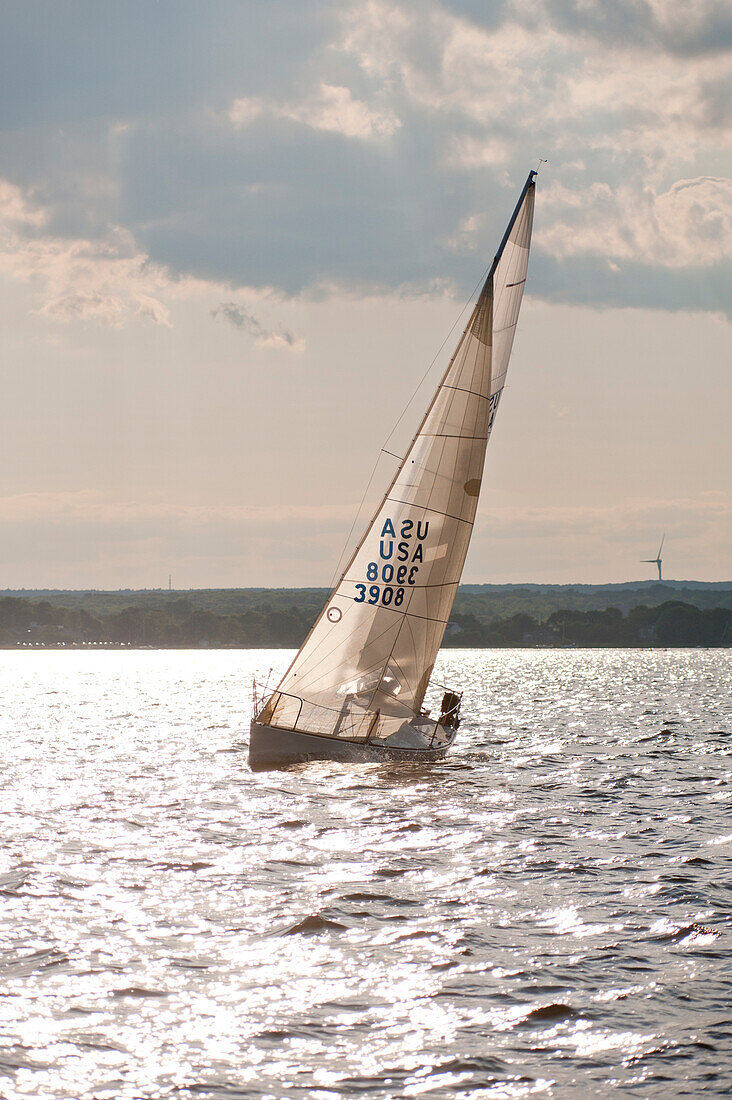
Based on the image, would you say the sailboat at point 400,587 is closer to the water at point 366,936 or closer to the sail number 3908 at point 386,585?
the sail number 3908 at point 386,585

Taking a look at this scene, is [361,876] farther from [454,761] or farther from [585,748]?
[585,748]

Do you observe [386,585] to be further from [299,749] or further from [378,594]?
[299,749]

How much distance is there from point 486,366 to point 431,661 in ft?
31.2

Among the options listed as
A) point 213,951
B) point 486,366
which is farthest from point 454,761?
point 213,951

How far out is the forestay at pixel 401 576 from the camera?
1394 inches

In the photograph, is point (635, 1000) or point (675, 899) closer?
point (635, 1000)

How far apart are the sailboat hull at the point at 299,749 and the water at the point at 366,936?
714 mm

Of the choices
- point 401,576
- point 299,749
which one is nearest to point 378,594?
point 401,576

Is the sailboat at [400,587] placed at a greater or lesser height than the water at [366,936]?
greater

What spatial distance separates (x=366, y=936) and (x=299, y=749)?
60.6 ft

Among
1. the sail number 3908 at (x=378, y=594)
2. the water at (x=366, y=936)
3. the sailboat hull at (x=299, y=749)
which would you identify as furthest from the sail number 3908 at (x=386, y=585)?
the water at (x=366, y=936)

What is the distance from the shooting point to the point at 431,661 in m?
37.0

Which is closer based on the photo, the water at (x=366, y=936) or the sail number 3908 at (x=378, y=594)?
the water at (x=366, y=936)

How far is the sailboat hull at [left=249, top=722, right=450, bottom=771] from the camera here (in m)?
33.9
